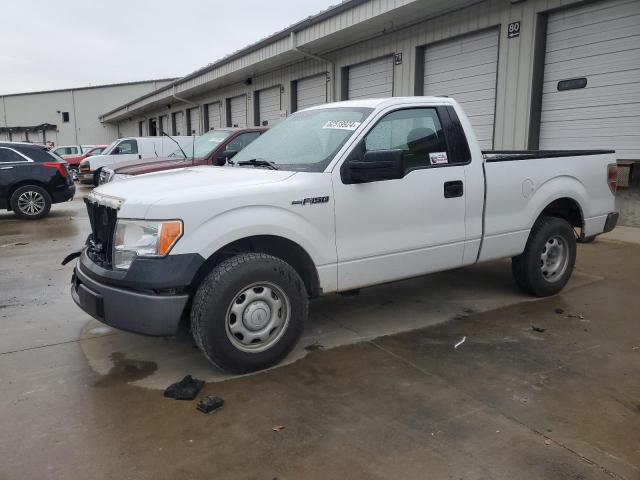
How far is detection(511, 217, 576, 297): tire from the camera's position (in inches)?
207

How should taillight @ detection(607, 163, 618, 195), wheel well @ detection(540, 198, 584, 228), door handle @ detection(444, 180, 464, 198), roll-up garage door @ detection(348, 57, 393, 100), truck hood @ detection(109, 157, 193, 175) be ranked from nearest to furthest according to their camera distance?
1. door handle @ detection(444, 180, 464, 198)
2. wheel well @ detection(540, 198, 584, 228)
3. taillight @ detection(607, 163, 618, 195)
4. truck hood @ detection(109, 157, 193, 175)
5. roll-up garage door @ detection(348, 57, 393, 100)

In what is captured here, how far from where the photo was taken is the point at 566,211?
5.66 m

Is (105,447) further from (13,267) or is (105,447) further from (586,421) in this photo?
(13,267)

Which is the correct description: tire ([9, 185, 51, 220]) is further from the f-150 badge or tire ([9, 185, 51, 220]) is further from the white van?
the f-150 badge

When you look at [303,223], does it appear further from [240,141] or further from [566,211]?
[240,141]

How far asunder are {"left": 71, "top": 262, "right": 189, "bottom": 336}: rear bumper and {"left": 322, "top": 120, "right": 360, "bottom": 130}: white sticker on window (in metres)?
1.84

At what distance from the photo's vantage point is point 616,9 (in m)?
8.34

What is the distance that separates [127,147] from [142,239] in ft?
51.2

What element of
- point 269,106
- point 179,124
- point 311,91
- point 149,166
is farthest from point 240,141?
point 179,124

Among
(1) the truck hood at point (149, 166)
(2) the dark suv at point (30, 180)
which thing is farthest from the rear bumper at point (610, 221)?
(2) the dark suv at point (30, 180)

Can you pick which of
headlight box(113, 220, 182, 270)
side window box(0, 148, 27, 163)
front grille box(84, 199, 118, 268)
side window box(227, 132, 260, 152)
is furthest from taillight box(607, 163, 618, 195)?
side window box(0, 148, 27, 163)

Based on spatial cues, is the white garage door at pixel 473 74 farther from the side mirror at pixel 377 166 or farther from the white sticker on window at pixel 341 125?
the side mirror at pixel 377 166

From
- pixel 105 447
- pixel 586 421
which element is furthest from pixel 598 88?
pixel 105 447

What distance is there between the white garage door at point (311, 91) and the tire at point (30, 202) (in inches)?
306
